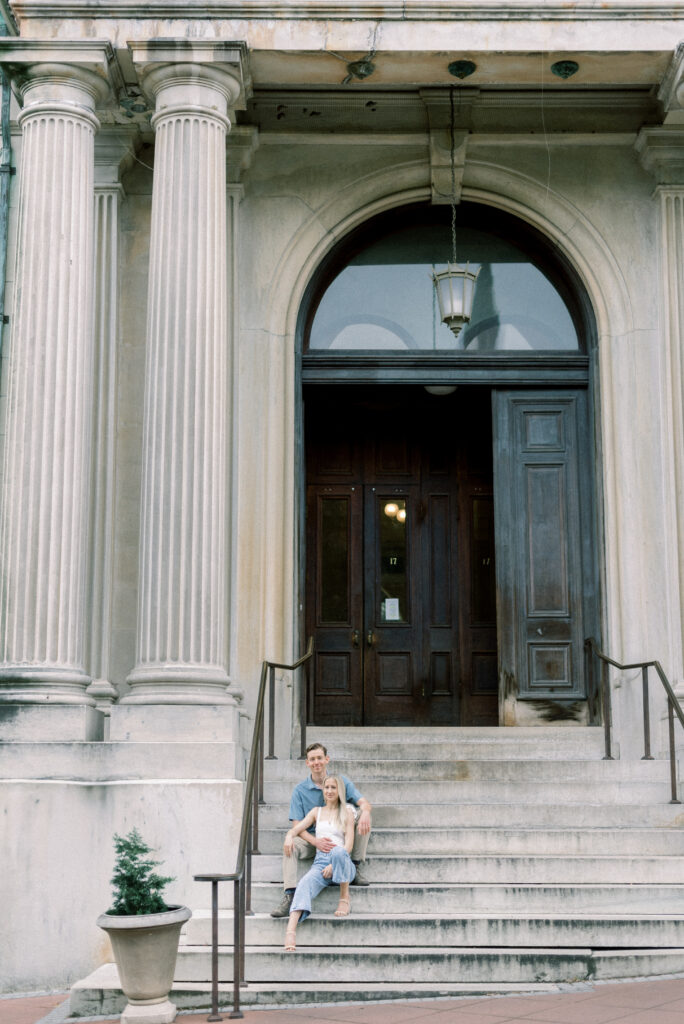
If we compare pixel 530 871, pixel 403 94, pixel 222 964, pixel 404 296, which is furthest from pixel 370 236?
pixel 222 964

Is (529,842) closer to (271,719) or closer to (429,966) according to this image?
(429,966)

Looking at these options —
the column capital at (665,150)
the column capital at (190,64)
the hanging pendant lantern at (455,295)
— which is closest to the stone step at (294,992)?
the column capital at (190,64)

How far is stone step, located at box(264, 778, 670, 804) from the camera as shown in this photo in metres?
10.1

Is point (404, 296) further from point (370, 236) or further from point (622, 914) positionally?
point (622, 914)

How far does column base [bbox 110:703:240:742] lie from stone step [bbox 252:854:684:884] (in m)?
1.57

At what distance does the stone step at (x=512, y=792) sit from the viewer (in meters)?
10.1

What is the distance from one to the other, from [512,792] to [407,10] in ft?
21.2

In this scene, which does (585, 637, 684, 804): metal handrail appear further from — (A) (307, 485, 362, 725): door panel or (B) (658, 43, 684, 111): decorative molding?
(B) (658, 43, 684, 111): decorative molding

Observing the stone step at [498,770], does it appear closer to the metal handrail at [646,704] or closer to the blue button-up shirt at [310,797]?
the metal handrail at [646,704]

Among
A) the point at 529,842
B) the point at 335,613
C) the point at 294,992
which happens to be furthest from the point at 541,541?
the point at 294,992

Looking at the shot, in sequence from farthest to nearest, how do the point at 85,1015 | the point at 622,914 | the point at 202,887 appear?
the point at 202,887
the point at 622,914
the point at 85,1015

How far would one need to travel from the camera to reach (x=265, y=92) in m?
12.0

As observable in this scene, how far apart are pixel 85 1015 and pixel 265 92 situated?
8.21m

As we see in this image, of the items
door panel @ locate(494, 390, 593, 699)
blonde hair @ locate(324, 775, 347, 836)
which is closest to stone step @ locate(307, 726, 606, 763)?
door panel @ locate(494, 390, 593, 699)
